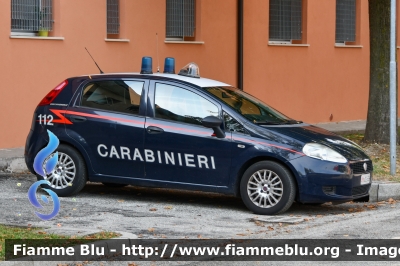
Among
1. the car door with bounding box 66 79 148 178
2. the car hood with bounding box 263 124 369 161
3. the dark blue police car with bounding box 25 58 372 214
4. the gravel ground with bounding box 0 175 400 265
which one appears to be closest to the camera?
the gravel ground with bounding box 0 175 400 265

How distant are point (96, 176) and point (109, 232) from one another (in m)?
2.59

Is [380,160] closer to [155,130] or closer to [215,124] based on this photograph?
[215,124]

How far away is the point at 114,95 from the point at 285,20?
11268 mm

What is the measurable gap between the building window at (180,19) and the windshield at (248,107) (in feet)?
24.5

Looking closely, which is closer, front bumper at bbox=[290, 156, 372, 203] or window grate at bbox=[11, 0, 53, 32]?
front bumper at bbox=[290, 156, 372, 203]

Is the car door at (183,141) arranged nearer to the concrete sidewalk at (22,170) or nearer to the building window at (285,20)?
the concrete sidewalk at (22,170)

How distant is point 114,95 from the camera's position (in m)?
10.7

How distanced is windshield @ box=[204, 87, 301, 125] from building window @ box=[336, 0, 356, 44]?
12.3 meters

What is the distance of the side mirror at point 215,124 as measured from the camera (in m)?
9.96

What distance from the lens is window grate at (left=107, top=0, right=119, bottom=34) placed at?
17.0m

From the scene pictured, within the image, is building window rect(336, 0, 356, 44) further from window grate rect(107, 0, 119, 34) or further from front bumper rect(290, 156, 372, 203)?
front bumper rect(290, 156, 372, 203)

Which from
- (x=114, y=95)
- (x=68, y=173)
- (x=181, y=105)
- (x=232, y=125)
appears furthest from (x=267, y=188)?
(x=68, y=173)
